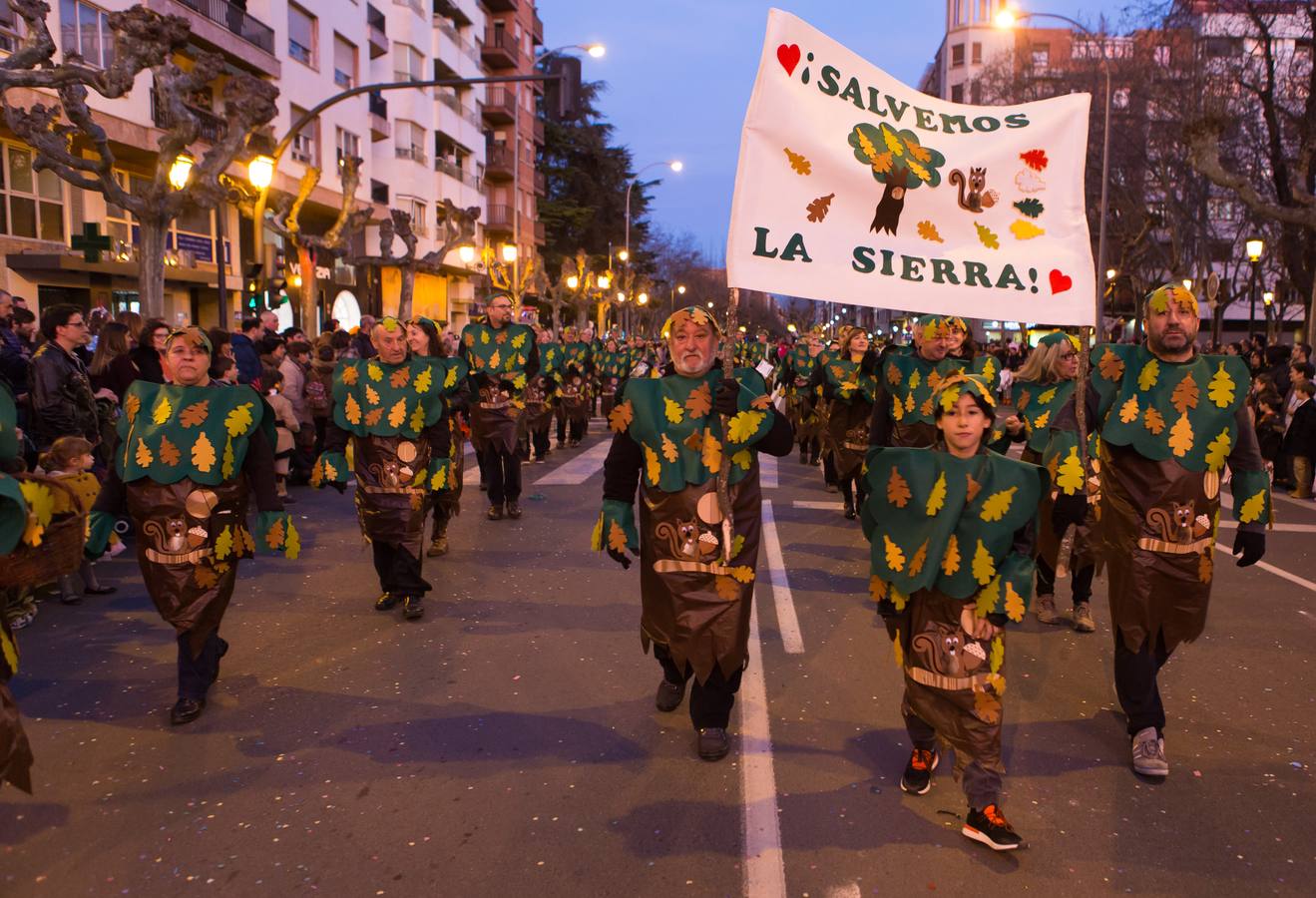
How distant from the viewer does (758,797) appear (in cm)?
416

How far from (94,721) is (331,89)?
3125 cm

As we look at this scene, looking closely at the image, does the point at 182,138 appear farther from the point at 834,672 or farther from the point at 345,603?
the point at 834,672

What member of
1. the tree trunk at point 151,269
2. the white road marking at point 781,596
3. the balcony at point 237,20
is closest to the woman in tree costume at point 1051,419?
the white road marking at point 781,596

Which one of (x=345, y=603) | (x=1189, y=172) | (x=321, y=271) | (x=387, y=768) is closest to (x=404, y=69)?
(x=321, y=271)

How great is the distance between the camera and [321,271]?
32.8 meters

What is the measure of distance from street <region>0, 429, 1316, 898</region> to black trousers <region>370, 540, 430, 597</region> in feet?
0.80

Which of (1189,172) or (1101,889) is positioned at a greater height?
(1189,172)

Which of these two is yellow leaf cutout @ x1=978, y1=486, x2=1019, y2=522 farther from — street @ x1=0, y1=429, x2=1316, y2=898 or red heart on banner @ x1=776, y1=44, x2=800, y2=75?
red heart on banner @ x1=776, y1=44, x2=800, y2=75

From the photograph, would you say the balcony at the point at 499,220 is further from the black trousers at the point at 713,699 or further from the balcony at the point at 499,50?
the black trousers at the point at 713,699

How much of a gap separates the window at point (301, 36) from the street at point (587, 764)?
27.1 m

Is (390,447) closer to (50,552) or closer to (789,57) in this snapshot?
(50,552)

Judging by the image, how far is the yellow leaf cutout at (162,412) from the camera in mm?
4934

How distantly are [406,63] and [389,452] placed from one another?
36.5m

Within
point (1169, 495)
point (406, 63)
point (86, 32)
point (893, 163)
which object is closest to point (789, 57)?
point (893, 163)
